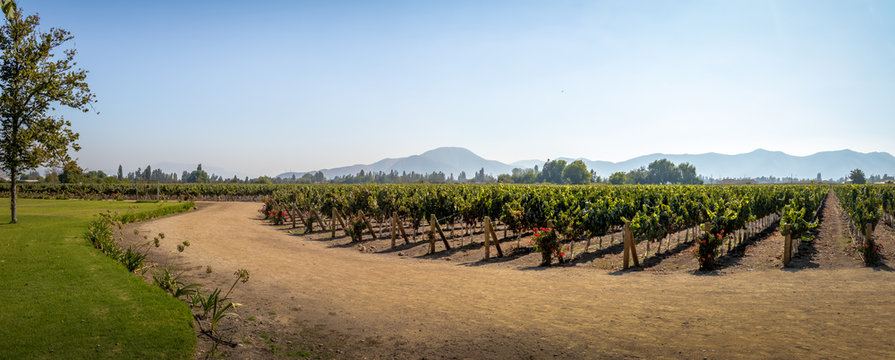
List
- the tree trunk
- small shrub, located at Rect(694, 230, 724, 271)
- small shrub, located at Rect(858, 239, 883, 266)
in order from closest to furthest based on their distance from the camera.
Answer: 1. small shrub, located at Rect(694, 230, 724, 271)
2. small shrub, located at Rect(858, 239, 883, 266)
3. the tree trunk

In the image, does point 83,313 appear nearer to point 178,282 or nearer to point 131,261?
point 178,282

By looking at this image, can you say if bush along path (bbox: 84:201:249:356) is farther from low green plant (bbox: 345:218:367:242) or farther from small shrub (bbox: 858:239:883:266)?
small shrub (bbox: 858:239:883:266)

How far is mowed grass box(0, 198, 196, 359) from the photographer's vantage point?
620 centimetres

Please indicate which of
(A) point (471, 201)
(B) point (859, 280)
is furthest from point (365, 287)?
(B) point (859, 280)

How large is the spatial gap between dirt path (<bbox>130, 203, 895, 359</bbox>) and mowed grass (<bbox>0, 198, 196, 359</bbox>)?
3.79ft

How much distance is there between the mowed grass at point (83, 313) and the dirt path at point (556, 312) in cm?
116

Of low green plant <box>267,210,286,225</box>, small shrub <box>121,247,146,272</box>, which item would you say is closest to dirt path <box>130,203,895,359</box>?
small shrub <box>121,247,146,272</box>

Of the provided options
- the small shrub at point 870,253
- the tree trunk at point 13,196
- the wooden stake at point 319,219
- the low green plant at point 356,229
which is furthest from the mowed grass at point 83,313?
the small shrub at point 870,253

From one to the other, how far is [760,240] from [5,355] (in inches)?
1015

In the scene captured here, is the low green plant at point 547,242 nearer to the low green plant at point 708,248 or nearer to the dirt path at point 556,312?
the dirt path at point 556,312

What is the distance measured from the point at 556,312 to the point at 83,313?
870 cm

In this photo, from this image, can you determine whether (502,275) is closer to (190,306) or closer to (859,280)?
(190,306)

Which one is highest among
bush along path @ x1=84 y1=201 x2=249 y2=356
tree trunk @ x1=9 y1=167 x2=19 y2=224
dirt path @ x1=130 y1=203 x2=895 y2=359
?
tree trunk @ x1=9 y1=167 x2=19 y2=224

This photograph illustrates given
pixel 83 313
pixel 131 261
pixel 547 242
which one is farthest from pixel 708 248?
pixel 131 261
